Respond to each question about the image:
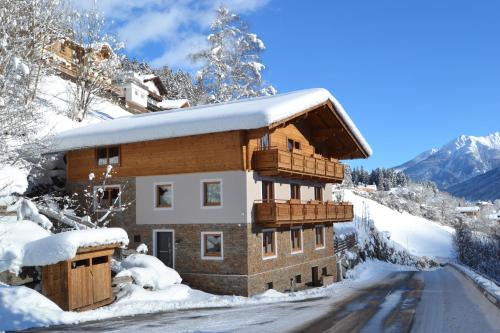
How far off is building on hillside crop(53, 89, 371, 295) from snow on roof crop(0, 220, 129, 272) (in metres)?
6.81

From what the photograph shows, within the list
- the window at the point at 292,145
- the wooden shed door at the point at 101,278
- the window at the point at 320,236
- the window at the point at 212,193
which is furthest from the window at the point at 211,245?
the window at the point at 320,236

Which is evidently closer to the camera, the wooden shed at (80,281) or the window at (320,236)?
the wooden shed at (80,281)

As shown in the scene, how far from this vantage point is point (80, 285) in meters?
17.1

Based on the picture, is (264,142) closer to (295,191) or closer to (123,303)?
(295,191)

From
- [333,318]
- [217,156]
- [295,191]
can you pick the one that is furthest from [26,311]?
[295,191]

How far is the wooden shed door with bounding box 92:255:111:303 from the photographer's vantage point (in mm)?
17906

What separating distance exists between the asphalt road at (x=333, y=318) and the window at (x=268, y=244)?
503 centimetres

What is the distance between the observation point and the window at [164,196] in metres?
25.6

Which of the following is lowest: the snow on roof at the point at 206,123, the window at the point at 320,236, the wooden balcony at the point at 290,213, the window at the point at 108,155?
the window at the point at 320,236

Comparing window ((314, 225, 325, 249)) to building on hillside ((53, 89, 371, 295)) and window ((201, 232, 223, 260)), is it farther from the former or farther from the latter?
window ((201, 232, 223, 260))

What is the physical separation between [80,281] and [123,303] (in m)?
2.30

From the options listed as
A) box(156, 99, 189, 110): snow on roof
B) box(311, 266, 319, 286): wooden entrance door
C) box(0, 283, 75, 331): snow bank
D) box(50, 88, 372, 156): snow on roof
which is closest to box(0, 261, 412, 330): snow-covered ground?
box(0, 283, 75, 331): snow bank

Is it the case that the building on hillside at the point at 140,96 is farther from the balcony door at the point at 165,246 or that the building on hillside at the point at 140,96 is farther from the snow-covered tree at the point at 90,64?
the balcony door at the point at 165,246

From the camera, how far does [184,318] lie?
1608 centimetres
